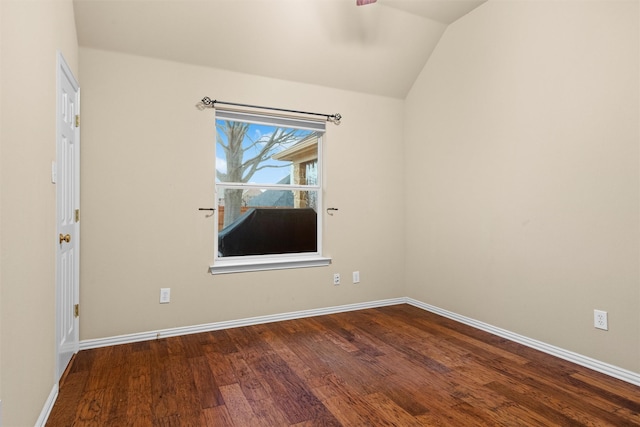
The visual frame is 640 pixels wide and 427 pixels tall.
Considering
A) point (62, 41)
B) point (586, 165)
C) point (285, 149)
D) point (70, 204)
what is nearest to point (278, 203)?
point (285, 149)

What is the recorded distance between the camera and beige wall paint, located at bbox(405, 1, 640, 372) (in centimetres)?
230

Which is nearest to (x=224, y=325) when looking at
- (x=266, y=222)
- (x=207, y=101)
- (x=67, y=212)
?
(x=266, y=222)

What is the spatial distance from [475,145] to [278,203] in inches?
75.8

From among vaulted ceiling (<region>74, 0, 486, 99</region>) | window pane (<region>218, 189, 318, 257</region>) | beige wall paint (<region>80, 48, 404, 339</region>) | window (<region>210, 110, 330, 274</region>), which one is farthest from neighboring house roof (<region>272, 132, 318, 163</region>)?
vaulted ceiling (<region>74, 0, 486, 99</region>)

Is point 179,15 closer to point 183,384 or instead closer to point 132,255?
point 132,255

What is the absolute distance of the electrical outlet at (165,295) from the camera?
3.05m

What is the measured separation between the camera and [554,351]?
265cm

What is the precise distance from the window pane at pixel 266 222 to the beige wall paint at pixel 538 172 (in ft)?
4.16

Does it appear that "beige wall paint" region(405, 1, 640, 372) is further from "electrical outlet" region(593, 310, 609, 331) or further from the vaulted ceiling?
the vaulted ceiling

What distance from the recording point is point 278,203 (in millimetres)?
3719

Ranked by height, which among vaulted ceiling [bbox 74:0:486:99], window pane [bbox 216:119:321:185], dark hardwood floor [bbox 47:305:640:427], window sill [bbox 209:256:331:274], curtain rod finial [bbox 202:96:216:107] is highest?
vaulted ceiling [bbox 74:0:486:99]

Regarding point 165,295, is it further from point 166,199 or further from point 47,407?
point 47,407

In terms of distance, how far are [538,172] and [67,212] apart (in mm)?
3355

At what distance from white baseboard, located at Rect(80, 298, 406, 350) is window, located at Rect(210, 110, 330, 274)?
→ 47 centimetres
